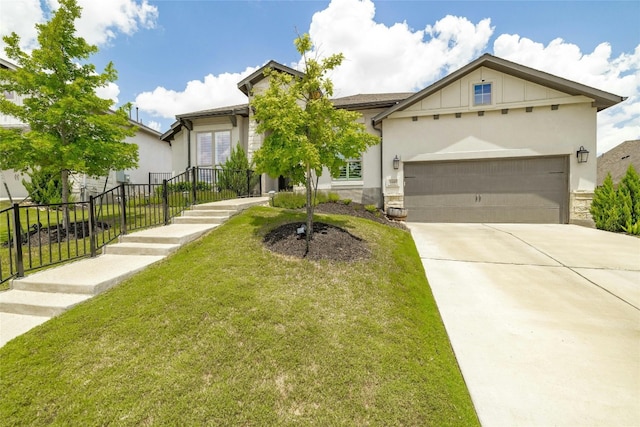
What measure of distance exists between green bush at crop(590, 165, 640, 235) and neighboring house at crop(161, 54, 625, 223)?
0.45m

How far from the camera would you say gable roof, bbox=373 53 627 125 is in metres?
9.62

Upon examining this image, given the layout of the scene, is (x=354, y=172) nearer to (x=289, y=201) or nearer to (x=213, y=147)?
(x=289, y=201)

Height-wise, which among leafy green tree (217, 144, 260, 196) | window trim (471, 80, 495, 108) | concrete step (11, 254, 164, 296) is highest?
window trim (471, 80, 495, 108)

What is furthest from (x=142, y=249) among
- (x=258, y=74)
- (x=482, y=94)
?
(x=482, y=94)

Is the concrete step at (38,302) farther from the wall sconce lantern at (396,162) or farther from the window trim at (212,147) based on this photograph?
the wall sconce lantern at (396,162)

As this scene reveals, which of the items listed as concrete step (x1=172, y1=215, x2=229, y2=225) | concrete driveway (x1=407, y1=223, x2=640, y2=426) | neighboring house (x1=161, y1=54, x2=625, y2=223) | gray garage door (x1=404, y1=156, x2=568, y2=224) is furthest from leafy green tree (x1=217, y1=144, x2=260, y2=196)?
concrete driveway (x1=407, y1=223, x2=640, y2=426)

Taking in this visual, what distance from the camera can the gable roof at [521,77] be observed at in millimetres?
9625

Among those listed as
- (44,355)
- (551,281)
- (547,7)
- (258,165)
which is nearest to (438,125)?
(547,7)

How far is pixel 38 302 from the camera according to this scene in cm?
394

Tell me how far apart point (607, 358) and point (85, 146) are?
10483mm

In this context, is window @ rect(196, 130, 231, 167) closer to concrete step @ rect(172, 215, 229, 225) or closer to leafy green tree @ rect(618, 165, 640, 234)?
concrete step @ rect(172, 215, 229, 225)

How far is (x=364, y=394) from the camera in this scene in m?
2.49

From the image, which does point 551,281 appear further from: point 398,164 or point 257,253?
point 398,164

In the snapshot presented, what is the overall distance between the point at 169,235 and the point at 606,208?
13768 mm
